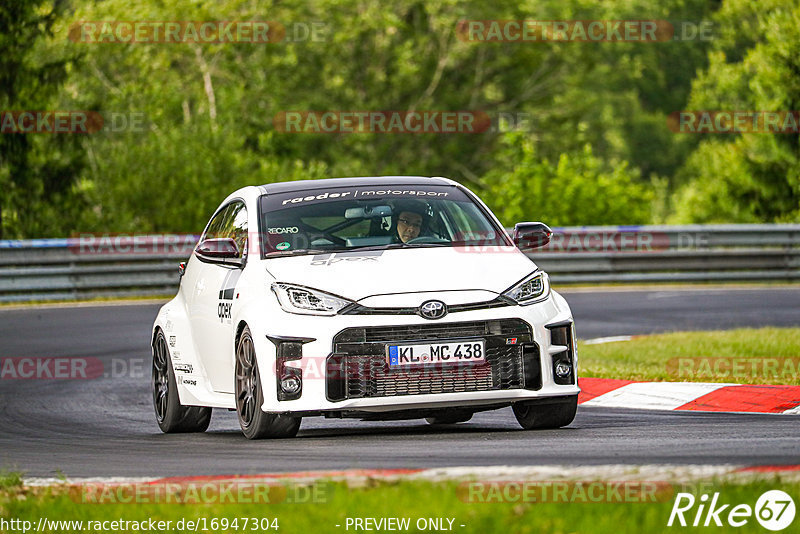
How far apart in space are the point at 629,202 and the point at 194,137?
390 inches

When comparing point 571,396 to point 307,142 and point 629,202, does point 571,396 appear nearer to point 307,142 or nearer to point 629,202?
point 629,202

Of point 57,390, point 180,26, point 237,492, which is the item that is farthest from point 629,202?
point 237,492

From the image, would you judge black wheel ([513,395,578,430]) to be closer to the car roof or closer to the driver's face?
the driver's face

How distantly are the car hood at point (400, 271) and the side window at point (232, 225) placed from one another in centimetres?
76

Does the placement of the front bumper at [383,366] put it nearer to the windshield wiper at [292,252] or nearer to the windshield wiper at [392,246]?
the windshield wiper at [292,252]

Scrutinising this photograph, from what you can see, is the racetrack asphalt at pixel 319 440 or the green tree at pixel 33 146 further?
the green tree at pixel 33 146

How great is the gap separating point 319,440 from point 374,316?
938mm

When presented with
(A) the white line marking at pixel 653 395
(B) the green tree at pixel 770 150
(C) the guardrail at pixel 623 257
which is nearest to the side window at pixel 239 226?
(A) the white line marking at pixel 653 395

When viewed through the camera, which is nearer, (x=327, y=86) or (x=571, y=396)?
(x=571, y=396)

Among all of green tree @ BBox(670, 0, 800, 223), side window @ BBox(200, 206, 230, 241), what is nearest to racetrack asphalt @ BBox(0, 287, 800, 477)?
side window @ BBox(200, 206, 230, 241)

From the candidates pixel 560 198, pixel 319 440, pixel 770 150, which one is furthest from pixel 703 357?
pixel 770 150

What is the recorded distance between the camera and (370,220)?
9828 mm

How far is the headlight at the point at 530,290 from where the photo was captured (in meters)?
8.88

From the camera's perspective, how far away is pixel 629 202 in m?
34.9
